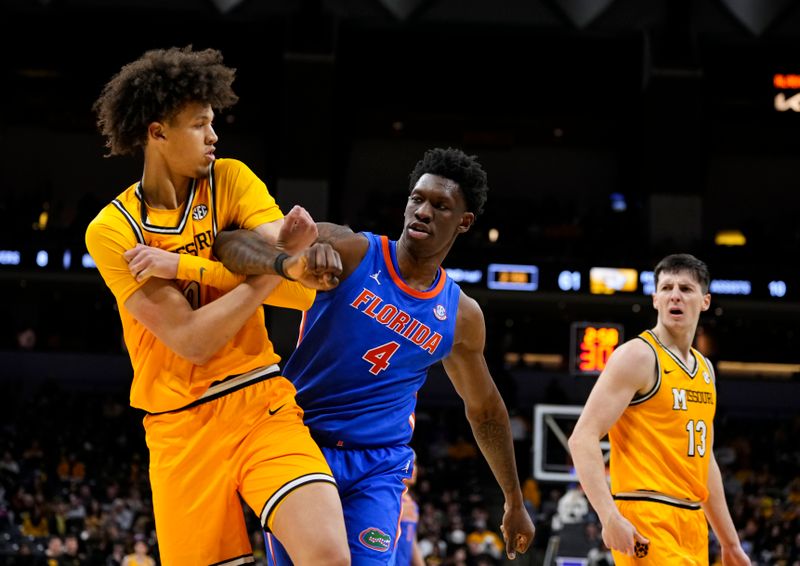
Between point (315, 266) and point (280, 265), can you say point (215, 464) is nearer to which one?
point (280, 265)

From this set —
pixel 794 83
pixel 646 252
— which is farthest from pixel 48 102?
pixel 794 83

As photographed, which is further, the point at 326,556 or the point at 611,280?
the point at 611,280

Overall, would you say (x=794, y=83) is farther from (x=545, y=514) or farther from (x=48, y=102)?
(x=48, y=102)

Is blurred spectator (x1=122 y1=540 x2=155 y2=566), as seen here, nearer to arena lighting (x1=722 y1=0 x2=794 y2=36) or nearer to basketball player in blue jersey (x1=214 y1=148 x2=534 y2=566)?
basketball player in blue jersey (x1=214 y1=148 x2=534 y2=566)

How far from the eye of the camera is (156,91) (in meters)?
4.20

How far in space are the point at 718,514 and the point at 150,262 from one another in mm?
3425

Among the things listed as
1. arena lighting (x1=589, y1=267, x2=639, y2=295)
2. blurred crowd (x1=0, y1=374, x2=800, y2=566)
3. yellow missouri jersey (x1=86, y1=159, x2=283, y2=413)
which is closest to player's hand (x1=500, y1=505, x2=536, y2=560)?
yellow missouri jersey (x1=86, y1=159, x2=283, y2=413)

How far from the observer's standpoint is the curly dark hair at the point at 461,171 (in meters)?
4.91

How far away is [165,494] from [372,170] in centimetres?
2325

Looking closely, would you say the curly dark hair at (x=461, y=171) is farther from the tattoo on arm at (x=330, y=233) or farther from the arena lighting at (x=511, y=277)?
the arena lighting at (x=511, y=277)

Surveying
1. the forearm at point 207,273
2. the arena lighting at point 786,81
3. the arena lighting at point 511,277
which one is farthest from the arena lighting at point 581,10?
the forearm at point 207,273

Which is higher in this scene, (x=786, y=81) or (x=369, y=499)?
(x=786, y=81)

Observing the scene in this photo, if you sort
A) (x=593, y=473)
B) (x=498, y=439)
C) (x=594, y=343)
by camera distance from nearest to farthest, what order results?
1. (x=498, y=439)
2. (x=593, y=473)
3. (x=594, y=343)

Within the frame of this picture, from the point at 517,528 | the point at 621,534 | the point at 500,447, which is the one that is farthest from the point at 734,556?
the point at 500,447
